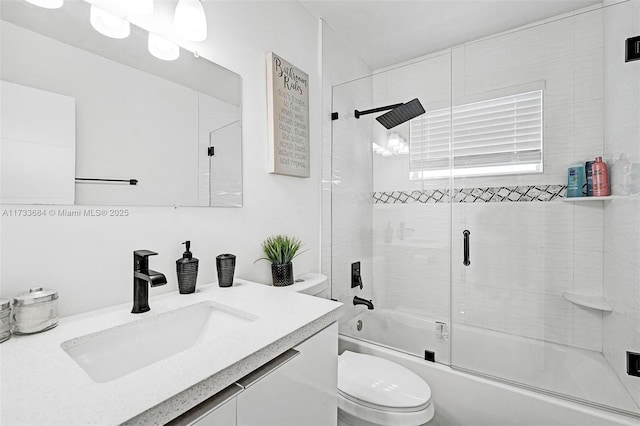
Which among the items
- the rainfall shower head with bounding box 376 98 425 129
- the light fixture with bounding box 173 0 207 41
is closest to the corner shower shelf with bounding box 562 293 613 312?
the rainfall shower head with bounding box 376 98 425 129

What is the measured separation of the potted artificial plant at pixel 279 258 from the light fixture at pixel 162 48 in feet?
2.86

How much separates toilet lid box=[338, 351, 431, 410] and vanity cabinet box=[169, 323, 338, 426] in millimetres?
435

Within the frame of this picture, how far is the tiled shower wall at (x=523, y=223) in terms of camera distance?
175 cm

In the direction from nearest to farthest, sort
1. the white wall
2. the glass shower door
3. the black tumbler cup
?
the white wall, the black tumbler cup, the glass shower door

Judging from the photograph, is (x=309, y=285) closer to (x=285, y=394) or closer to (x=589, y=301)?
(x=285, y=394)

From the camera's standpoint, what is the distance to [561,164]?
6.01 ft

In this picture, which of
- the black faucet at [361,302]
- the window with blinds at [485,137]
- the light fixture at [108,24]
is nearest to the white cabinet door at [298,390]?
the light fixture at [108,24]

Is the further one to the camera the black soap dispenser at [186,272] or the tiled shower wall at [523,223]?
the tiled shower wall at [523,223]

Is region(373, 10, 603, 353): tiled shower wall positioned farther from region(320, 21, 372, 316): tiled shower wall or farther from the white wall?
the white wall

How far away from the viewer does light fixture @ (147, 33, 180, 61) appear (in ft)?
3.40

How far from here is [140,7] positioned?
3.12ft

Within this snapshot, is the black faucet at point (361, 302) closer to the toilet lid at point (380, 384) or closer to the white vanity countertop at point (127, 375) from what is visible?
the toilet lid at point (380, 384)

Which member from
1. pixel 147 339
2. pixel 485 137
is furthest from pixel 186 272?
pixel 485 137

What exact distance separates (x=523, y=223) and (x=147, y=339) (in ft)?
6.75
